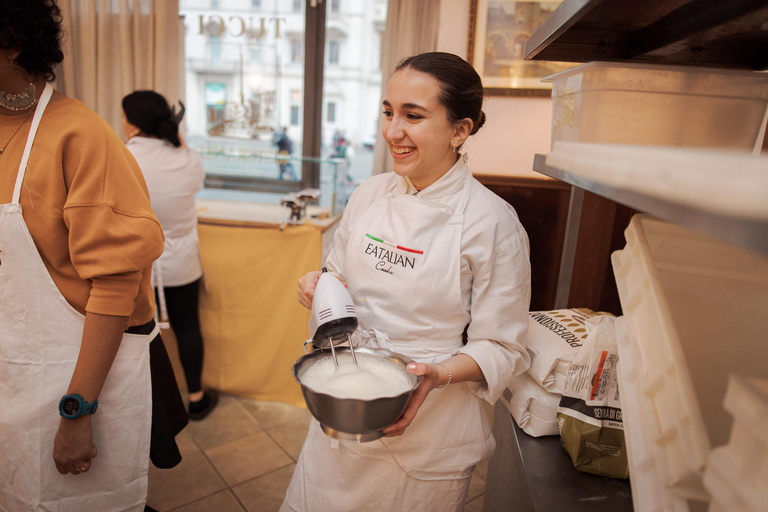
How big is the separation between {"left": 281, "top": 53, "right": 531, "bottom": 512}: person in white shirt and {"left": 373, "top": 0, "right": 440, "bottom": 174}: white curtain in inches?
78.2

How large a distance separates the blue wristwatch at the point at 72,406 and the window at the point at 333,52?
10.3ft

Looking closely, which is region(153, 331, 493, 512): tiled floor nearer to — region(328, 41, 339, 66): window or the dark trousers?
the dark trousers

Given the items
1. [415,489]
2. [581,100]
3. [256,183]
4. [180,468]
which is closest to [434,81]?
[581,100]

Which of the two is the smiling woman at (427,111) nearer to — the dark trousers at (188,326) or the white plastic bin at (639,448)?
the white plastic bin at (639,448)

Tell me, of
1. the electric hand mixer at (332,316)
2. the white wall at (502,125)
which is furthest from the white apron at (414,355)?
the white wall at (502,125)

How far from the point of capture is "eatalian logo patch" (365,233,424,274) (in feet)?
3.67

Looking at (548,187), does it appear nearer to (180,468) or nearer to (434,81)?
(434,81)

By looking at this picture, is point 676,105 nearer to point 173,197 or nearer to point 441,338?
point 441,338

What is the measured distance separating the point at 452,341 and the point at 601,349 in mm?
321

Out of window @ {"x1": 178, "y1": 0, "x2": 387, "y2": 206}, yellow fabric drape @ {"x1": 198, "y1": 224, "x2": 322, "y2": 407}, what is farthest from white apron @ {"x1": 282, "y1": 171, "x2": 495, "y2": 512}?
window @ {"x1": 178, "y1": 0, "x2": 387, "y2": 206}

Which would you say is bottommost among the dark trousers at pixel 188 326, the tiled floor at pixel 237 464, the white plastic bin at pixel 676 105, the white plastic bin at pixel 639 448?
the tiled floor at pixel 237 464

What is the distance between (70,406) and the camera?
3.28 feet

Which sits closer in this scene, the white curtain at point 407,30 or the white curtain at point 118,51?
the white curtain at point 407,30

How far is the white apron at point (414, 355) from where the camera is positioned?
1.11 m
